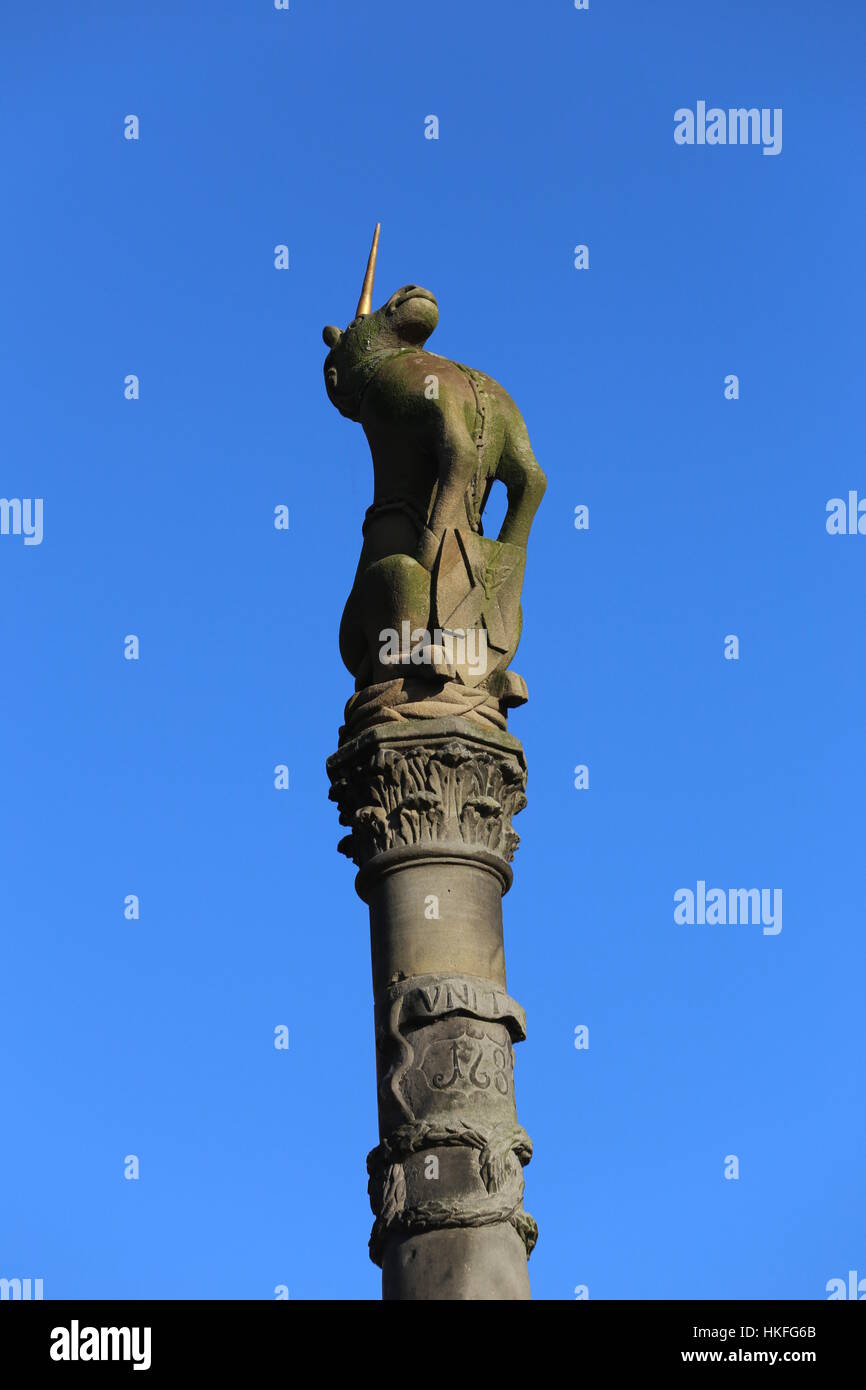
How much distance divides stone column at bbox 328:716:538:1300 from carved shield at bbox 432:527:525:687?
0.52 metres

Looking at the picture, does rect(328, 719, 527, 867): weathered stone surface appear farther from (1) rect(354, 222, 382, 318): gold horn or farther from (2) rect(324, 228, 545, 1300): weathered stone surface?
(1) rect(354, 222, 382, 318): gold horn

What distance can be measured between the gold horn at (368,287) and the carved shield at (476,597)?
6.42ft

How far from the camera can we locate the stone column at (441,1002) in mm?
12305

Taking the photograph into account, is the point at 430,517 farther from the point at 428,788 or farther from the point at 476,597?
the point at 428,788

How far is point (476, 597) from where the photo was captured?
14023 millimetres

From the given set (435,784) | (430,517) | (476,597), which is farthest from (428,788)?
(430,517)

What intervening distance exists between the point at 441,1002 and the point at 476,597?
2.64 metres

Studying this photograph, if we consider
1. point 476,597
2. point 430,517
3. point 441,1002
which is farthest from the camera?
point 430,517

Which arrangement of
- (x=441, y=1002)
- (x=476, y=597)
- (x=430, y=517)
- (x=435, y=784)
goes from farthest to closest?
1. (x=430, y=517)
2. (x=476, y=597)
3. (x=435, y=784)
4. (x=441, y=1002)

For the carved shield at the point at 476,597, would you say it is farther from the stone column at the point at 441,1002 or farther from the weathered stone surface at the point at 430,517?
the stone column at the point at 441,1002

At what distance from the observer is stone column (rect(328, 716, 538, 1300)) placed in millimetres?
12305
